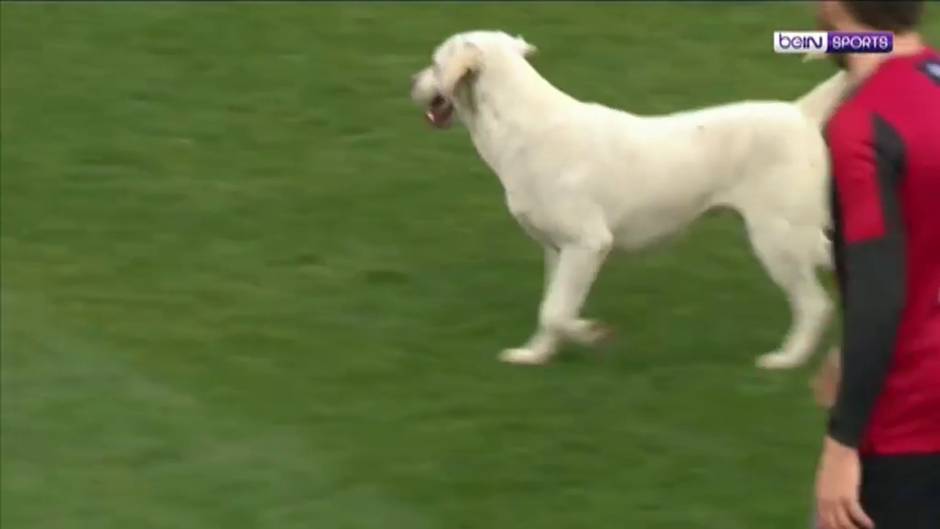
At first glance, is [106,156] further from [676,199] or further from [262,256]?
[676,199]

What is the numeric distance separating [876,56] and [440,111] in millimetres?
4068

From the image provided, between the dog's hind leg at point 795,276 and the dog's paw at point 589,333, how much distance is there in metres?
0.62

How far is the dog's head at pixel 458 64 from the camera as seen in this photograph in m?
7.52

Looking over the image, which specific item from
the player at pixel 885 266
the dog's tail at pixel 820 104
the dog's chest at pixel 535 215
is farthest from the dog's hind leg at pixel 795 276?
the player at pixel 885 266

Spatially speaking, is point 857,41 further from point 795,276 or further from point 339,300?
point 339,300

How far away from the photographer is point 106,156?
33.8ft

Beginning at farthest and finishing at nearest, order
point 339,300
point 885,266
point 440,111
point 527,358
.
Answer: point 339,300
point 440,111
point 527,358
point 885,266

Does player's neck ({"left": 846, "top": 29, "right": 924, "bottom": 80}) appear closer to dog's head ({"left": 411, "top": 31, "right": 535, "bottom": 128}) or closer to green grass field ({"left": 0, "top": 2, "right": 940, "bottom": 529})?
green grass field ({"left": 0, "top": 2, "right": 940, "bottom": 529})

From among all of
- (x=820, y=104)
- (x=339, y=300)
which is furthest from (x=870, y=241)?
(x=339, y=300)

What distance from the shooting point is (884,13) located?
3805mm

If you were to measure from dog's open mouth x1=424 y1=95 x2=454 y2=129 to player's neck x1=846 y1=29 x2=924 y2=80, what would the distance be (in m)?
3.91

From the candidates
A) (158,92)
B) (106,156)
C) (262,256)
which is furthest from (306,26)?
(262,256)

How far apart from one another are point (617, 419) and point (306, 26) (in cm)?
598

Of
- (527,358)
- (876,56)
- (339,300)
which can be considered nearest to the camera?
(876,56)
